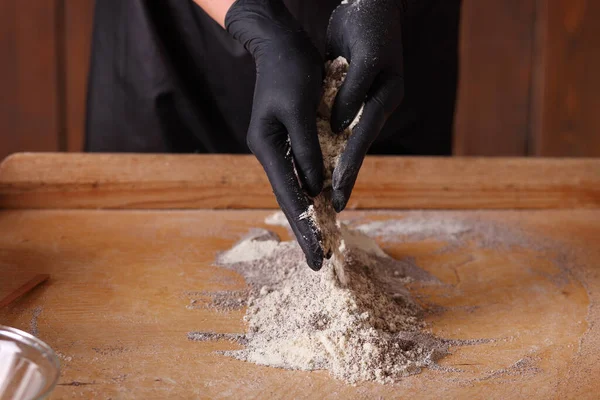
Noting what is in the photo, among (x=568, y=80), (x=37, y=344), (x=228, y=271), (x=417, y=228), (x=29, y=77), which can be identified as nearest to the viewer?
(x=37, y=344)

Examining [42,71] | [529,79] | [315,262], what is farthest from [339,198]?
[529,79]

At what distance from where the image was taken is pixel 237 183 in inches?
50.0

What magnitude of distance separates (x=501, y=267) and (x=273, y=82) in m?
0.50

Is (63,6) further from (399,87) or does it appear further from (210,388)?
(210,388)

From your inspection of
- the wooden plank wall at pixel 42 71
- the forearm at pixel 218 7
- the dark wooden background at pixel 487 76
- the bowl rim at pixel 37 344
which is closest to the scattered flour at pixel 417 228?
the forearm at pixel 218 7

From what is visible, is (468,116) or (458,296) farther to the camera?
(468,116)

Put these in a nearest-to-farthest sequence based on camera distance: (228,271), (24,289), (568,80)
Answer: (24,289)
(228,271)
(568,80)

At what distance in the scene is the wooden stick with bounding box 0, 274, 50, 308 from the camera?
86cm

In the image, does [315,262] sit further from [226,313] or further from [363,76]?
[363,76]

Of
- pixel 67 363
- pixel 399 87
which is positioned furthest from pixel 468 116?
pixel 67 363

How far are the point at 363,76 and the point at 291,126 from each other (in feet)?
0.40

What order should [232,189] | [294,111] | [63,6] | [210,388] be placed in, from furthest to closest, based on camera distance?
[63,6]
[232,189]
[294,111]
[210,388]

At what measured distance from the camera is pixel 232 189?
127 centimetres

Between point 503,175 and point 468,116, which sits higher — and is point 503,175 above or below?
above
